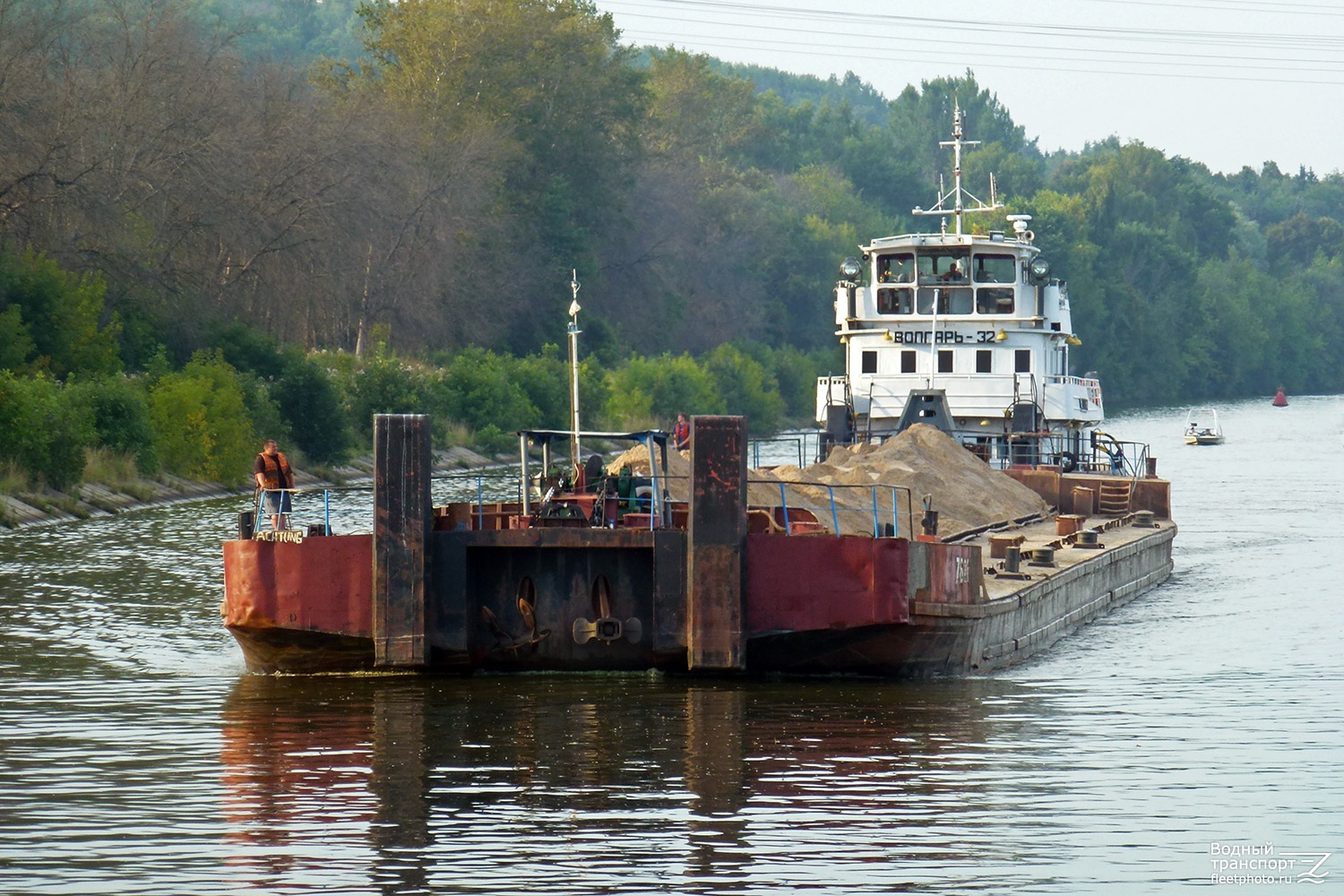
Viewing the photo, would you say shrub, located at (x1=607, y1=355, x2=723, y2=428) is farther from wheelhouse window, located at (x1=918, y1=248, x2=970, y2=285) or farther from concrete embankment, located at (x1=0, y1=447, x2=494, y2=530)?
wheelhouse window, located at (x1=918, y1=248, x2=970, y2=285)

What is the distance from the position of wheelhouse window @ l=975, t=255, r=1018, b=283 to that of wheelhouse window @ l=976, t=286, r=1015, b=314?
238 mm

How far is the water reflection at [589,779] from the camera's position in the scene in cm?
1246

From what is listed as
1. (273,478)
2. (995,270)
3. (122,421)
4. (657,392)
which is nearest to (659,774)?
(273,478)

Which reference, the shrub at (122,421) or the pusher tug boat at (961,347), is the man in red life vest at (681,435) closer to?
the pusher tug boat at (961,347)

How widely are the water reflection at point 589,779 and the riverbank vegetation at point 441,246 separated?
81.6 ft

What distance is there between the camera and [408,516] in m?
18.6

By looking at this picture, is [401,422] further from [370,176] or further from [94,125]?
[370,176]

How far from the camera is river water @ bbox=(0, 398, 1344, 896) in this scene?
12336 mm

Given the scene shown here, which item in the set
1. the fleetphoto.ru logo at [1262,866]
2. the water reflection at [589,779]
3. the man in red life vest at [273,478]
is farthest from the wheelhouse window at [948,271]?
the fleetphoto.ru logo at [1262,866]

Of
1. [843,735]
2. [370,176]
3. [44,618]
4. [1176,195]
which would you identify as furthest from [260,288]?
[1176,195]

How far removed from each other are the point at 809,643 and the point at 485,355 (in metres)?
55.1

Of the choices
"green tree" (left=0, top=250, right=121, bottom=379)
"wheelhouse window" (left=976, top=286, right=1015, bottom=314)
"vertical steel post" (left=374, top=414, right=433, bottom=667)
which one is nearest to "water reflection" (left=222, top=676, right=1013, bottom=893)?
"vertical steel post" (left=374, top=414, right=433, bottom=667)

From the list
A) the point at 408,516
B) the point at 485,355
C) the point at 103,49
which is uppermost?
the point at 103,49

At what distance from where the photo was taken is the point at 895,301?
121 feet
